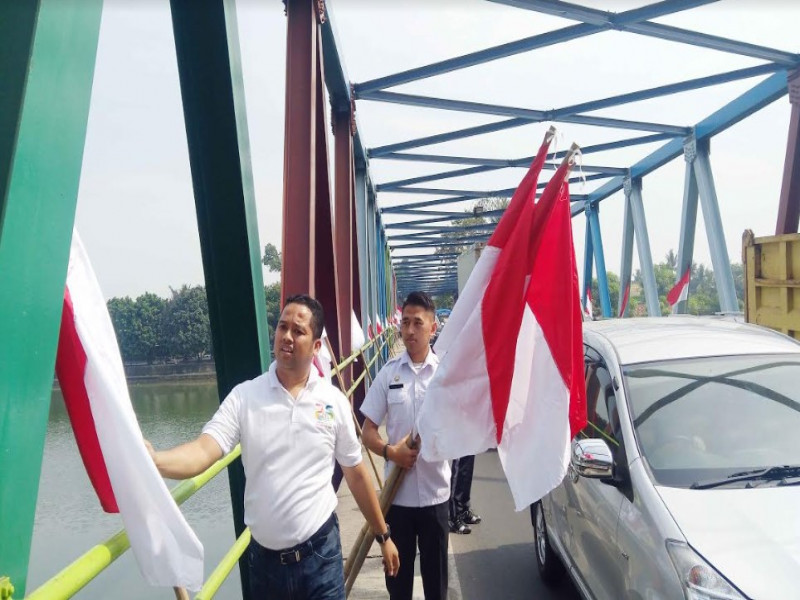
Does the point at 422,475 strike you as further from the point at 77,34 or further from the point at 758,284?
the point at 758,284

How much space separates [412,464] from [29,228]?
7.43 ft

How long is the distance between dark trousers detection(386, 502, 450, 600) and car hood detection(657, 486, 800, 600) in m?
1.13

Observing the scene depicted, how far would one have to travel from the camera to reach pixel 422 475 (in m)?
3.54

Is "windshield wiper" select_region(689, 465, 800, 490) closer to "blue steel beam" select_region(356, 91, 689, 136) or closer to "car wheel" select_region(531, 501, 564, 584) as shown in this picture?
"car wheel" select_region(531, 501, 564, 584)

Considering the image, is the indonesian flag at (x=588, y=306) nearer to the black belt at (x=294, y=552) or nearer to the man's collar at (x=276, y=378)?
the man's collar at (x=276, y=378)

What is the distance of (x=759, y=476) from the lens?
313cm

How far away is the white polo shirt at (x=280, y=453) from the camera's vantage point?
8.43 feet

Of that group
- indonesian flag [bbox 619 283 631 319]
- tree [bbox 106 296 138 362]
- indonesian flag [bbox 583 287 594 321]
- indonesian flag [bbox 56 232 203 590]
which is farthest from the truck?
indonesian flag [bbox 619 283 631 319]

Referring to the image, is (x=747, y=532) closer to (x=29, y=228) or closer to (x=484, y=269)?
(x=484, y=269)

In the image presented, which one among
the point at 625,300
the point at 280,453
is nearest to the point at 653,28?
the point at 280,453

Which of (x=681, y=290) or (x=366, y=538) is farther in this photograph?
(x=681, y=290)

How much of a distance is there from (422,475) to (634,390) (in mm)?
1289

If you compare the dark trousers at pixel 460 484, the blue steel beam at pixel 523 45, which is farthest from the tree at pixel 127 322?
the blue steel beam at pixel 523 45

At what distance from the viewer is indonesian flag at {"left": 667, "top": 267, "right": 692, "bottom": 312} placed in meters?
11.9
